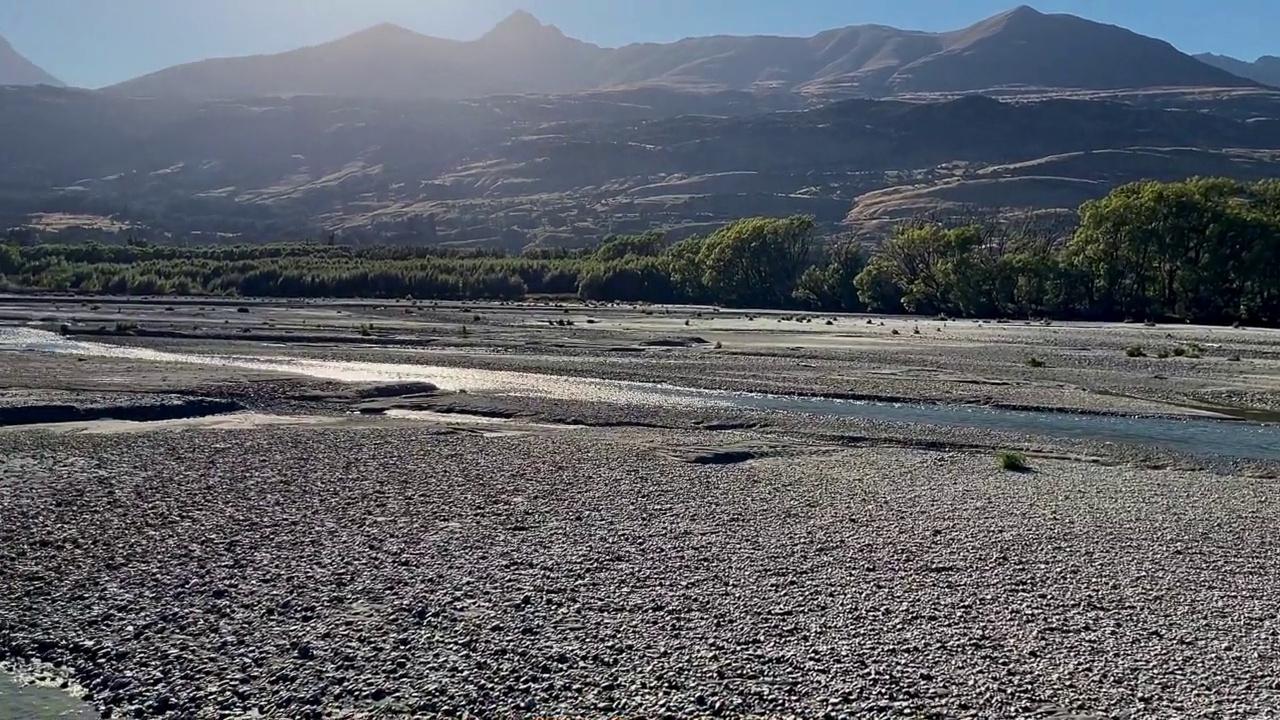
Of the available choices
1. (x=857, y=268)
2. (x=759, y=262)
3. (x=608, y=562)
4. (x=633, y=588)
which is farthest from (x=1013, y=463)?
(x=759, y=262)

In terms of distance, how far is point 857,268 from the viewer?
9119cm

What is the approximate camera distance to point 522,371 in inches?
1422

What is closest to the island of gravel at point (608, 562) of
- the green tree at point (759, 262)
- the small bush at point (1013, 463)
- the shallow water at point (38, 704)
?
the shallow water at point (38, 704)

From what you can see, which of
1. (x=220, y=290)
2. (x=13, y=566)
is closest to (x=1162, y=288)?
(x=13, y=566)

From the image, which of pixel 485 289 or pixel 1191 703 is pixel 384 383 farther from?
pixel 485 289

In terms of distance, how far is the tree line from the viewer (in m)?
66.8

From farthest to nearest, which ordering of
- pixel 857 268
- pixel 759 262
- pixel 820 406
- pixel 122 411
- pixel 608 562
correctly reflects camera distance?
pixel 759 262 < pixel 857 268 < pixel 820 406 < pixel 122 411 < pixel 608 562

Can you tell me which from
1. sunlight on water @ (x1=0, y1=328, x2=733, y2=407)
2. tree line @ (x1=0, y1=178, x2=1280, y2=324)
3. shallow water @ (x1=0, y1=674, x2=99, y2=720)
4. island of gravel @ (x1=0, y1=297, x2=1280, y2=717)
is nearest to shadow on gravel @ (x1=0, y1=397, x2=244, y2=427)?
island of gravel @ (x1=0, y1=297, x2=1280, y2=717)

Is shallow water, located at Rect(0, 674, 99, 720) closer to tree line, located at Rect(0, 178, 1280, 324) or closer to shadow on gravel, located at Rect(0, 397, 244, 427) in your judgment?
shadow on gravel, located at Rect(0, 397, 244, 427)

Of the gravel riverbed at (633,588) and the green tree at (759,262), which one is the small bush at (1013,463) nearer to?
the gravel riverbed at (633,588)

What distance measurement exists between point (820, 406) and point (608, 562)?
15.9m

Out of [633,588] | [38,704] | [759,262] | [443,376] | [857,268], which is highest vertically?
[759,262]

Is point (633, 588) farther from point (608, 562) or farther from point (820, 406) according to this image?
point (820, 406)

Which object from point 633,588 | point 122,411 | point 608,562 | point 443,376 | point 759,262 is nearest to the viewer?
point 633,588
